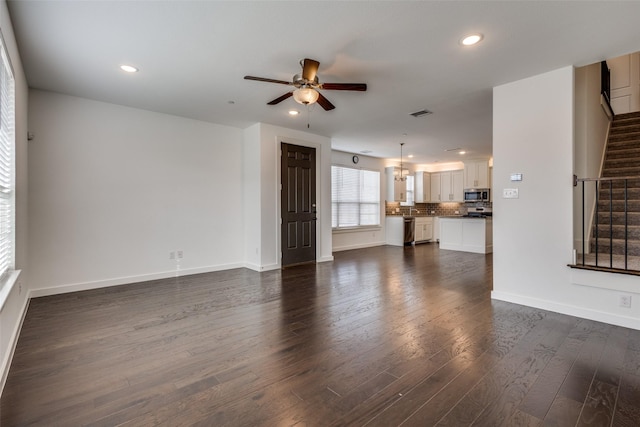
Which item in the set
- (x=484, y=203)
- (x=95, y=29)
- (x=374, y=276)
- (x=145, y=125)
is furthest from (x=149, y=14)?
(x=484, y=203)

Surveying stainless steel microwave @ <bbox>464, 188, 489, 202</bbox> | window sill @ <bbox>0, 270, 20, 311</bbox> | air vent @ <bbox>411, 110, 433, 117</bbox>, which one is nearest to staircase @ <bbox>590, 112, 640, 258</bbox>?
air vent @ <bbox>411, 110, 433, 117</bbox>

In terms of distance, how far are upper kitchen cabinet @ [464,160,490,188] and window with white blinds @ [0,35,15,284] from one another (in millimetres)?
9627

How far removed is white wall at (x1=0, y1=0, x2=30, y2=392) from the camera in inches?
84.8

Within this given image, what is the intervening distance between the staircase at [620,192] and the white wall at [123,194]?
17.7ft

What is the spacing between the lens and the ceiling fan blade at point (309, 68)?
2846 millimetres

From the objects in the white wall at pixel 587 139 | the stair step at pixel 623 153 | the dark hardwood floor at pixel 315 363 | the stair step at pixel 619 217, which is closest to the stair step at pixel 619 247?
the white wall at pixel 587 139

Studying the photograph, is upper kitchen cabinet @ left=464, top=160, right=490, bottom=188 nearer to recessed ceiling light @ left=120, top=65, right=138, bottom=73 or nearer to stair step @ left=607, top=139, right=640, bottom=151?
stair step @ left=607, top=139, right=640, bottom=151

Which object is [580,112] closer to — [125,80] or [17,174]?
[125,80]

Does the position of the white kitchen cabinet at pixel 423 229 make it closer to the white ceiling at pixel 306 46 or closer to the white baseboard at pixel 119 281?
the white ceiling at pixel 306 46

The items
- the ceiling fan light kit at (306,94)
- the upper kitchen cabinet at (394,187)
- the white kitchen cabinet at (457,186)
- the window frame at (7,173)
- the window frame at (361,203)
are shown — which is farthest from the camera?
the white kitchen cabinet at (457,186)

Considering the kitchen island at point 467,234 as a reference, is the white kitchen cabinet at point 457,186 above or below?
above

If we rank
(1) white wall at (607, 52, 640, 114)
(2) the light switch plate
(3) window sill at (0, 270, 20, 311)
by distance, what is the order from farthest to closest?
(1) white wall at (607, 52, 640, 114)
(2) the light switch plate
(3) window sill at (0, 270, 20, 311)

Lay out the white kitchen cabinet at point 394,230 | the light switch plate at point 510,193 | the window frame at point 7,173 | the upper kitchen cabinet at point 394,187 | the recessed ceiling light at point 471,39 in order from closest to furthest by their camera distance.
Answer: the window frame at point 7,173 → the recessed ceiling light at point 471,39 → the light switch plate at point 510,193 → the white kitchen cabinet at point 394,230 → the upper kitchen cabinet at point 394,187

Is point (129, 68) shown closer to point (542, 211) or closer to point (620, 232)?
point (542, 211)
